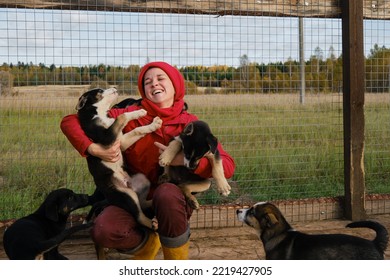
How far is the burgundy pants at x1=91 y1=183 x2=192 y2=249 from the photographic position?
10.6 feet

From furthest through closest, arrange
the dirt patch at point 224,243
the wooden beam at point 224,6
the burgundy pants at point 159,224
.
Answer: the wooden beam at point 224,6 < the dirt patch at point 224,243 < the burgundy pants at point 159,224

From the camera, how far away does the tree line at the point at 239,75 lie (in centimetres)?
Result: 452

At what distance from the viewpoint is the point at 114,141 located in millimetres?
3246

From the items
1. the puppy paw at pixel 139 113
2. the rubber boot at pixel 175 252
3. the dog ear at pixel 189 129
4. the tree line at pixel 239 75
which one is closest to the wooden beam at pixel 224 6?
the tree line at pixel 239 75

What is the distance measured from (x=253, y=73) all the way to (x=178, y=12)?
2.84 ft

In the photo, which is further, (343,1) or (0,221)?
(343,1)

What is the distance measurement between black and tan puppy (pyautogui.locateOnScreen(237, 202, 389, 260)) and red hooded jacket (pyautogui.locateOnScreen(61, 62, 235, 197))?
14.0 inches

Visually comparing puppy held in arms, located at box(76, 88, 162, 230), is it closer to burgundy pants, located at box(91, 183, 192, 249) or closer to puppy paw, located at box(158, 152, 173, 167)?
burgundy pants, located at box(91, 183, 192, 249)

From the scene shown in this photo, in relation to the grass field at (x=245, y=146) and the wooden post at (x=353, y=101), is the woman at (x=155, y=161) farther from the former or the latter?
the wooden post at (x=353, y=101)

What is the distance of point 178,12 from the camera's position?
467 centimetres

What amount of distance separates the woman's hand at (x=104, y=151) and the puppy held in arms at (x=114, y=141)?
0.08 ft

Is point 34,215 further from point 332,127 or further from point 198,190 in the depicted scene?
point 332,127
